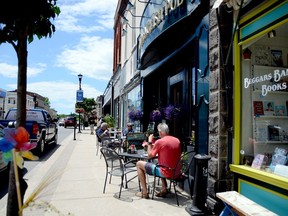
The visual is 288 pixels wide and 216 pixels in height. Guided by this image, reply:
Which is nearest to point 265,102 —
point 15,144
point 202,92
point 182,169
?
point 202,92

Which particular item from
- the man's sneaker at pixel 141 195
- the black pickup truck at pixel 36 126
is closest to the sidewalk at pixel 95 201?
the man's sneaker at pixel 141 195

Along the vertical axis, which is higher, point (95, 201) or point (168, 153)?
point (168, 153)

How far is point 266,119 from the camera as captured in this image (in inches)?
170

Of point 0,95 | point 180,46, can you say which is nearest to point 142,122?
point 180,46

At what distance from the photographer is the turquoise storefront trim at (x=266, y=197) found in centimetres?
341

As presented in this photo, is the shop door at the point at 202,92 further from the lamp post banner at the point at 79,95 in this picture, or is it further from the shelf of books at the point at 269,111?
the lamp post banner at the point at 79,95

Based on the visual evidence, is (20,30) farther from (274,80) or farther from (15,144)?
(274,80)

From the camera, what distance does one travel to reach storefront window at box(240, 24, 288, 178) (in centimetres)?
390

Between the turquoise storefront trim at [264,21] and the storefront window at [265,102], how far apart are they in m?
0.13

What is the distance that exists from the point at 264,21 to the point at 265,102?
1.14 meters

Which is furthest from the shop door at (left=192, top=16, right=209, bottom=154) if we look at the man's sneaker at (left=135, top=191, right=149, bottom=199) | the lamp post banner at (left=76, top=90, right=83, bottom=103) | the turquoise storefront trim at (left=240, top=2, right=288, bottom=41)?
the lamp post banner at (left=76, top=90, right=83, bottom=103)

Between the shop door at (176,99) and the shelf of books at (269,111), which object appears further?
the shop door at (176,99)

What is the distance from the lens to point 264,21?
388 cm

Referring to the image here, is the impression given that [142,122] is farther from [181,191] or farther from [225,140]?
[225,140]
